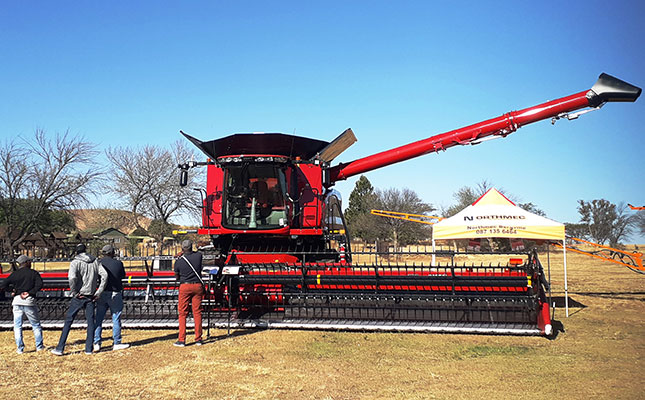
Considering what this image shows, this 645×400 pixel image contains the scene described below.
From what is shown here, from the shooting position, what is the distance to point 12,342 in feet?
28.6

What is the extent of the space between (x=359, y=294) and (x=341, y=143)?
401 cm

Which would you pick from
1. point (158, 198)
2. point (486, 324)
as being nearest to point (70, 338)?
point (486, 324)

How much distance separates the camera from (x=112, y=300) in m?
8.21

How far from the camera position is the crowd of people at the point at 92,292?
786cm

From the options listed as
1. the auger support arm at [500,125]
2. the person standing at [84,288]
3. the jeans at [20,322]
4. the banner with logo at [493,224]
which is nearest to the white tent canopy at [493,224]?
the banner with logo at [493,224]

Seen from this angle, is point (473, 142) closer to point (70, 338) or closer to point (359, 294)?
point (359, 294)

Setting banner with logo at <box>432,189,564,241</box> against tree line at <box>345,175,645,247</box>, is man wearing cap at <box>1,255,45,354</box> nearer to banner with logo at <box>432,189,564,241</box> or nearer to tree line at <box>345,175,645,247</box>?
banner with logo at <box>432,189,564,241</box>

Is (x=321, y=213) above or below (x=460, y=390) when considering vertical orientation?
above

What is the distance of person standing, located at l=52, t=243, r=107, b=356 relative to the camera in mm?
7801

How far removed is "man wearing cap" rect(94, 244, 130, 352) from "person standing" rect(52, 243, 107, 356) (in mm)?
114

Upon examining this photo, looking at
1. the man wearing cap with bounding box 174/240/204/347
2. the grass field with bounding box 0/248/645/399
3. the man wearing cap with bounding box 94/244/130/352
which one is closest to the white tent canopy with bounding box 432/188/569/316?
the grass field with bounding box 0/248/645/399

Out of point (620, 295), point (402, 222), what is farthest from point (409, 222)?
point (620, 295)

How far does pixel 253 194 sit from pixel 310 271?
2.19 meters

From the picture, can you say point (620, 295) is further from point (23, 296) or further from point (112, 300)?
point (23, 296)
